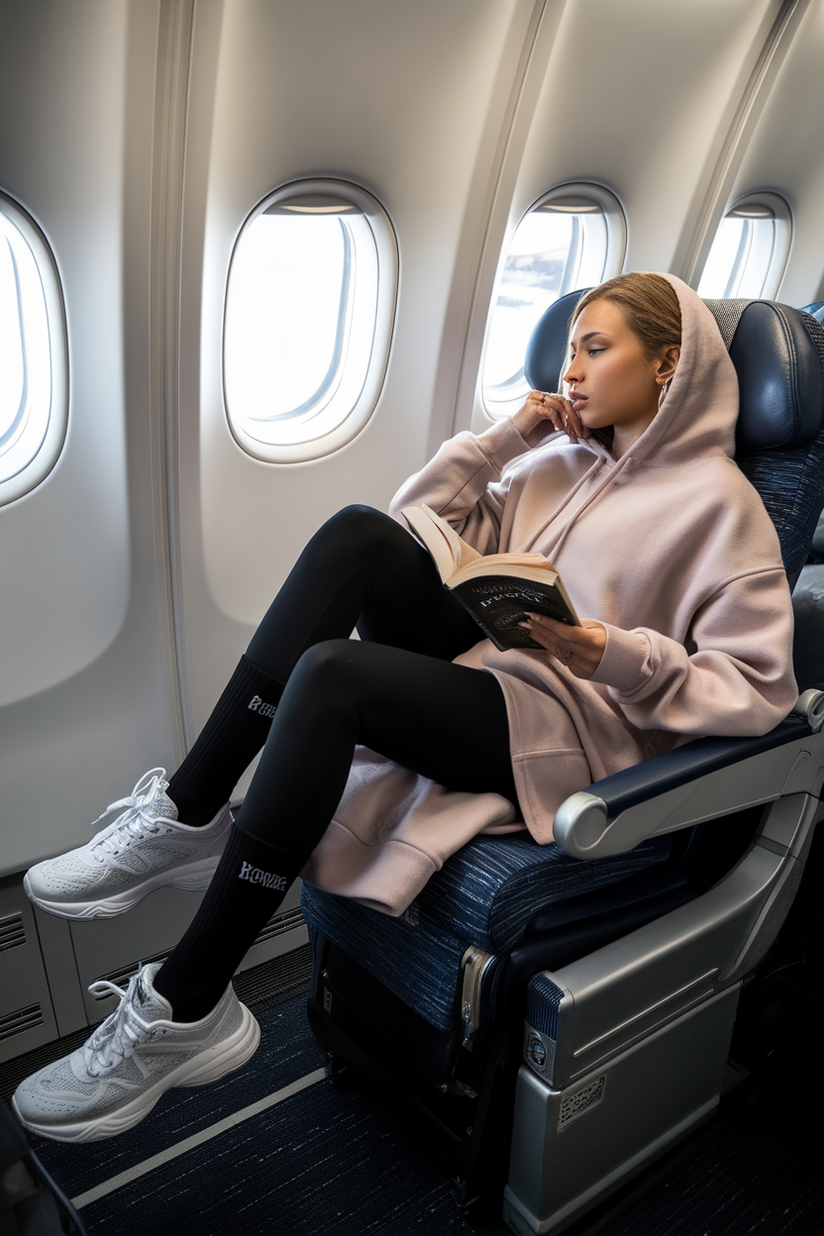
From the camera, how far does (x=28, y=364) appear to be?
229 cm

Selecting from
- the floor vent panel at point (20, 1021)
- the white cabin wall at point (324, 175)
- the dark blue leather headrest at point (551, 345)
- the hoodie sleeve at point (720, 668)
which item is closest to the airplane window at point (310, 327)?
the white cabin wall at point (324, 175)

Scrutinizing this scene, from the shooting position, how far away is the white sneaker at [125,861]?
169 centimetres

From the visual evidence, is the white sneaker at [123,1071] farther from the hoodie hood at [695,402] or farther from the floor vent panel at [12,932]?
the hoodie hood at [695,402]

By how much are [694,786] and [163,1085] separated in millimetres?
1059

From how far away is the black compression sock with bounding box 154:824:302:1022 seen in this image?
4.66 ft

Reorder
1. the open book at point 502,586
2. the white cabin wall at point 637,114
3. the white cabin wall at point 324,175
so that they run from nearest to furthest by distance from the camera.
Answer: the open book at point 502,586
the white cabin wall at point 324,175
the white cabin wall at point 637,114

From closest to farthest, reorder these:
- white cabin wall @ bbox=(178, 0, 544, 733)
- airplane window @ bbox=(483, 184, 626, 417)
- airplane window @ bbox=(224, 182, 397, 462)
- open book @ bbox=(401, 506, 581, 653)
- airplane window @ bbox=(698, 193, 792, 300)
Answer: open book @ bbox=(401, 506, 581, 653)
white cabin wall @ bbox=(178, 0, 544, 733)
airplane window @ bbox=(224, 182, 397, 462)
airplane window @ bbox=(483, 184, 626, 417)
airplane window @ bbox=(698, 193, 792, 300)

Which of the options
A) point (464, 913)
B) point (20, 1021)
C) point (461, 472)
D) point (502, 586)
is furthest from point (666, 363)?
point (20, 1021)

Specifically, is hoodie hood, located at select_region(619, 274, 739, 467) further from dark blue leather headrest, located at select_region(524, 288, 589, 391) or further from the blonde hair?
dark blue leather headrest, located at select_region(524, 288, 589, 391)

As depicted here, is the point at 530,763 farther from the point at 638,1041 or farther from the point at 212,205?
the point at 212,205

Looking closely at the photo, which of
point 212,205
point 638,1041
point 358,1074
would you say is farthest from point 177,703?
point 638,1041

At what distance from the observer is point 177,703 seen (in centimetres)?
261

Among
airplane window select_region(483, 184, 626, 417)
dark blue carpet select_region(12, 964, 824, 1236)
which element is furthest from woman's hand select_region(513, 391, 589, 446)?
dark blue carpet select_region(12, 964, 824, 1236)

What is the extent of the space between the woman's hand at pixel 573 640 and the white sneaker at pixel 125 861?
2.51 ft
